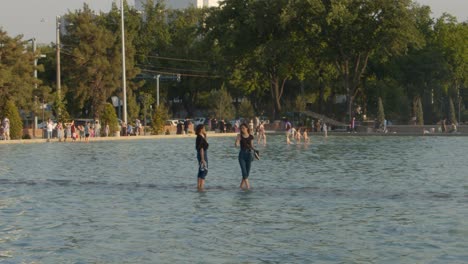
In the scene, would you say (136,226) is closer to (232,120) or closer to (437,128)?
(437,128)

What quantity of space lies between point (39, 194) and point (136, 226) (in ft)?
22.5

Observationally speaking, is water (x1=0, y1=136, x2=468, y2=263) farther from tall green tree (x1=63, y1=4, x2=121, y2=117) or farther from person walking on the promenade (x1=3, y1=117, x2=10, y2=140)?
tall green tree (x1=63, y1=4, x2=121, y2=117)

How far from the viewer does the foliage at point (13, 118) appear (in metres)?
60.4

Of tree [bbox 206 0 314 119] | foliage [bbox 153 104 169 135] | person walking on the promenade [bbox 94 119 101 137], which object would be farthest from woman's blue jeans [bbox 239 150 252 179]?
tree [bbox 206 0 314 119]

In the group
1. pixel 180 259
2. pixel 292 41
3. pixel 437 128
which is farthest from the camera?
pixel 292 41

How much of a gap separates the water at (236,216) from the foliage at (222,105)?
67.9 meters

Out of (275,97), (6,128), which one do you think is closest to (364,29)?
(275,97)

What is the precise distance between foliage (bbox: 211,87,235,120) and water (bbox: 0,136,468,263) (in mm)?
67901

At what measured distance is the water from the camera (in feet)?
39.5

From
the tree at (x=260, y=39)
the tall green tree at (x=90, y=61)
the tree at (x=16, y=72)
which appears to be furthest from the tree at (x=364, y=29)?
the tree at (x=16, y=72)

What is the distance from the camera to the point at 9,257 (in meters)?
11.8

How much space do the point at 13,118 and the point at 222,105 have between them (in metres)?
39.7

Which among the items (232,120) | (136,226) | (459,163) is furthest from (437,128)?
(136,226)

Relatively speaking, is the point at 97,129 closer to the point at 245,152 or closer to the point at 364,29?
the point at 364,29
